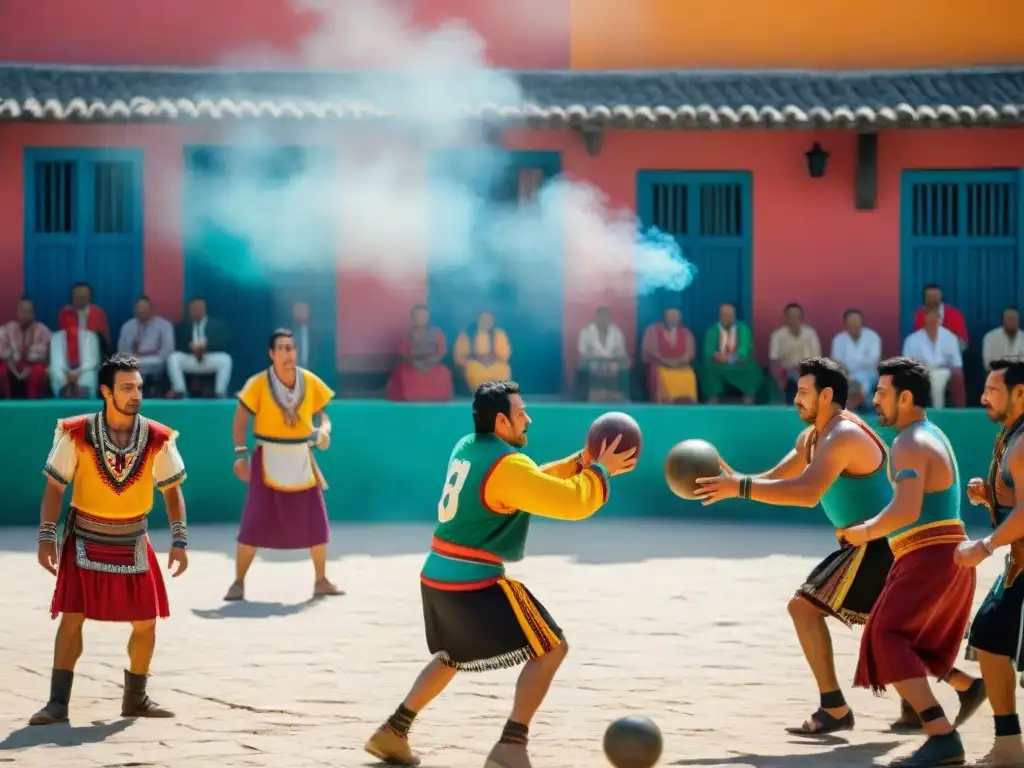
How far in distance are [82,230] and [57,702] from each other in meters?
11.1

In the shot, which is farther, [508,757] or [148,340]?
[148,340]

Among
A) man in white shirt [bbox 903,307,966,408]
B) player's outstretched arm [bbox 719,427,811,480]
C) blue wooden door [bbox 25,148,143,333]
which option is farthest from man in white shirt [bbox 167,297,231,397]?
player's outstretched arm [bbox 719,427,811,480]

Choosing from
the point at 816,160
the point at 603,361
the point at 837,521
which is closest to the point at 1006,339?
the point at 816,160

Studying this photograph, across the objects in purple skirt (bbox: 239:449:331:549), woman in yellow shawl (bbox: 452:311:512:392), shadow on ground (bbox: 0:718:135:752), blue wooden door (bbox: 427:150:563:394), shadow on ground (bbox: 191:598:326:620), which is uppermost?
blue wooden door (bbox: 427:150:563:394)

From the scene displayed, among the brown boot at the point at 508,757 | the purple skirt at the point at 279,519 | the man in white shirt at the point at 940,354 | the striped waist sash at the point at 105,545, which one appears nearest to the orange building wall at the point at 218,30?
the man in white shirt at the point at 940,354

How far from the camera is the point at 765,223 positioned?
18797 millimetres

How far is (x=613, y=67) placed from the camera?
19.1m

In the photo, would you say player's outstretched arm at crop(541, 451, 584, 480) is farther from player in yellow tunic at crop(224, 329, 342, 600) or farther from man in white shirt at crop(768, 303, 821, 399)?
man in white shirt at crop(768, 303, 821, 399)

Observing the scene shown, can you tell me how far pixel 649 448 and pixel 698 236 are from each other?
3022mm

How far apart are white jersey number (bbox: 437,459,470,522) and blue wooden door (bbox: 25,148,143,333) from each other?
11.8m

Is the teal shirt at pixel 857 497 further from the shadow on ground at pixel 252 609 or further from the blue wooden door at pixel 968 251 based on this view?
the blue wooden door at pixel 968 251

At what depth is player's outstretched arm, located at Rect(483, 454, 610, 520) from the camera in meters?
6.90

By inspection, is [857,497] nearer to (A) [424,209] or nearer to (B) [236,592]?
(B) [236,592]

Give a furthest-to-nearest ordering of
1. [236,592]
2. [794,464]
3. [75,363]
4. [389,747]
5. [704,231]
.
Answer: [704,231]
[75,363]
[236,592]
[794,464]
[389,747]
